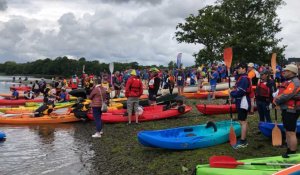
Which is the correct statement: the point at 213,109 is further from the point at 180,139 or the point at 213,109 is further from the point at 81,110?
the point at 180,139

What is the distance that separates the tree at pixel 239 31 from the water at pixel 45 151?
26.2m

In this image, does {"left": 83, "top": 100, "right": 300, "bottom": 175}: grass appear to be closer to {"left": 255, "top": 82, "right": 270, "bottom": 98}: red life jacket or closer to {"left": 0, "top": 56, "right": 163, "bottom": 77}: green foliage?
{"left": 255, "top": 82, "right": 270, "bottom": 98}: red life jacket

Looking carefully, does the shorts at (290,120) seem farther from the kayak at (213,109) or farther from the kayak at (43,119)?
the kayak at (43,119)

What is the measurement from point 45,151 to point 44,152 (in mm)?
110

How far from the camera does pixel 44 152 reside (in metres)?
9.22

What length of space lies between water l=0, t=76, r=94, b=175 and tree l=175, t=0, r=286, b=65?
1030 inches

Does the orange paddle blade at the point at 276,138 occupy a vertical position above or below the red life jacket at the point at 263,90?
below

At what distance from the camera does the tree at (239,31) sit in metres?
36.0

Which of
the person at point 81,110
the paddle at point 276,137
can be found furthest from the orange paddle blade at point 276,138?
the person at point 81,110

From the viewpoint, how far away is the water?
7648 mm

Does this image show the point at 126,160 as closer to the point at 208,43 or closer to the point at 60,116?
the point at 60,116

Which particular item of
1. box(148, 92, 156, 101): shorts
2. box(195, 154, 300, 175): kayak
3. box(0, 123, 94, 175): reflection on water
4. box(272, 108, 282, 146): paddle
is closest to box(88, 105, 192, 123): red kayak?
box(0, 123, 94, 175): reflection on water

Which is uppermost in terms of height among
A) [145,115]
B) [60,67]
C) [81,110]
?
[60,67]

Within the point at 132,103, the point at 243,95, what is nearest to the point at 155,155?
the point at 243,95
